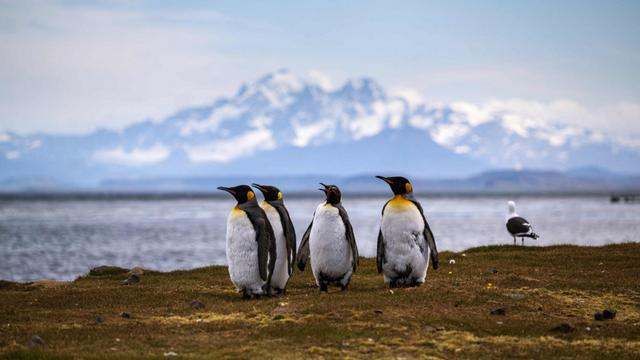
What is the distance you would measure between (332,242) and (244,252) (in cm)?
154

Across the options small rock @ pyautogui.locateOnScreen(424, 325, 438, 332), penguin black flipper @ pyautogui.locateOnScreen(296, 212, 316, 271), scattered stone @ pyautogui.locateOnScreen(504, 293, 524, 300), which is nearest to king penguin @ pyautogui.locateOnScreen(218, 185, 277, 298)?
penguin black flipper @ pyautogui.locateOnScreen(296, 212, 316, 271)

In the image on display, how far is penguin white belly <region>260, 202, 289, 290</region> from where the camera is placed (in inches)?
569

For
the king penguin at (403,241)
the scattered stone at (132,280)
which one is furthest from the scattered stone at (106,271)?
the king penguin at (403,241)

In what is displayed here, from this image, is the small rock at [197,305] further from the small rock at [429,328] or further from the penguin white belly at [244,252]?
the small rock at [429,328]

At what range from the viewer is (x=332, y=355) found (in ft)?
33.8

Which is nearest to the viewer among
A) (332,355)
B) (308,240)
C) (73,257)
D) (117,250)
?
(332,355)

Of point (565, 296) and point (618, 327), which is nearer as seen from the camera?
point (618, 327)

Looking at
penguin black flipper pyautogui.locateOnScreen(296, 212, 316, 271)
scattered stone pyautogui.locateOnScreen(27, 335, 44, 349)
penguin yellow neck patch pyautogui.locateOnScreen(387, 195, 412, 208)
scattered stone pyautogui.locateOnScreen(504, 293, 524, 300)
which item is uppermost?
penguin yellow neck patch pyautogui.locateOnScreen(387, 195, 412, 208)

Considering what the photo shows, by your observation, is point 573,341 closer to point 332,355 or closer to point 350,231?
point 332,355

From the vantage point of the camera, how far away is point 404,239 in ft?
47.6

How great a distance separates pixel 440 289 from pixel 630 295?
3.34m

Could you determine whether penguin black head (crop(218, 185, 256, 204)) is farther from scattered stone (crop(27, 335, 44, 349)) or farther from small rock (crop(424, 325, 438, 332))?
scattered stone (crop(27, 335, 44, 349))

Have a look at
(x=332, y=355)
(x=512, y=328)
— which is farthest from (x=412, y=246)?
(x=332, y=355)

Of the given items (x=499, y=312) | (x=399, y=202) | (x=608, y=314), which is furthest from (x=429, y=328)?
(x=399, y=202)
